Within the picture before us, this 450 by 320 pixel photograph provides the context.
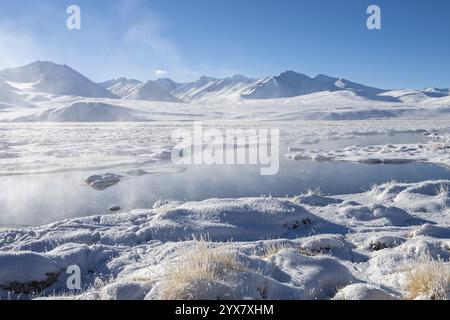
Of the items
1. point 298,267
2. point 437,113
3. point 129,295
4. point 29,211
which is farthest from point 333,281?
point 437,113

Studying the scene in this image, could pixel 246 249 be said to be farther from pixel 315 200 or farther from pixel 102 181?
pixel 102 181

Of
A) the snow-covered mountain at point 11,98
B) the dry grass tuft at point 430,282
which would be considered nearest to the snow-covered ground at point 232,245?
the dry grass tuft at point 430,282

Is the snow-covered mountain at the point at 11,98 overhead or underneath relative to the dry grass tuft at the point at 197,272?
overhead

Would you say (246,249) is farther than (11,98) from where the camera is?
No

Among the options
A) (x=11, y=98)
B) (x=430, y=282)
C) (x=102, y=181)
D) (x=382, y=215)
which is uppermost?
(x=11, y=98)

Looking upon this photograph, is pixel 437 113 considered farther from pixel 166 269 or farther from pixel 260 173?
pixel 166 269

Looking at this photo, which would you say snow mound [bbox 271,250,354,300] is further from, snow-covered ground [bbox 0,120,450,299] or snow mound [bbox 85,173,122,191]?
snow mound [bbox 85,173,122,191]

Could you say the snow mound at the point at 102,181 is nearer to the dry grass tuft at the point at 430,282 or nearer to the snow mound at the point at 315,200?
the snow mound at the point at 315,200

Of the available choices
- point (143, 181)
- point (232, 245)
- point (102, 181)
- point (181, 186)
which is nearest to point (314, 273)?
point (232, 245)
